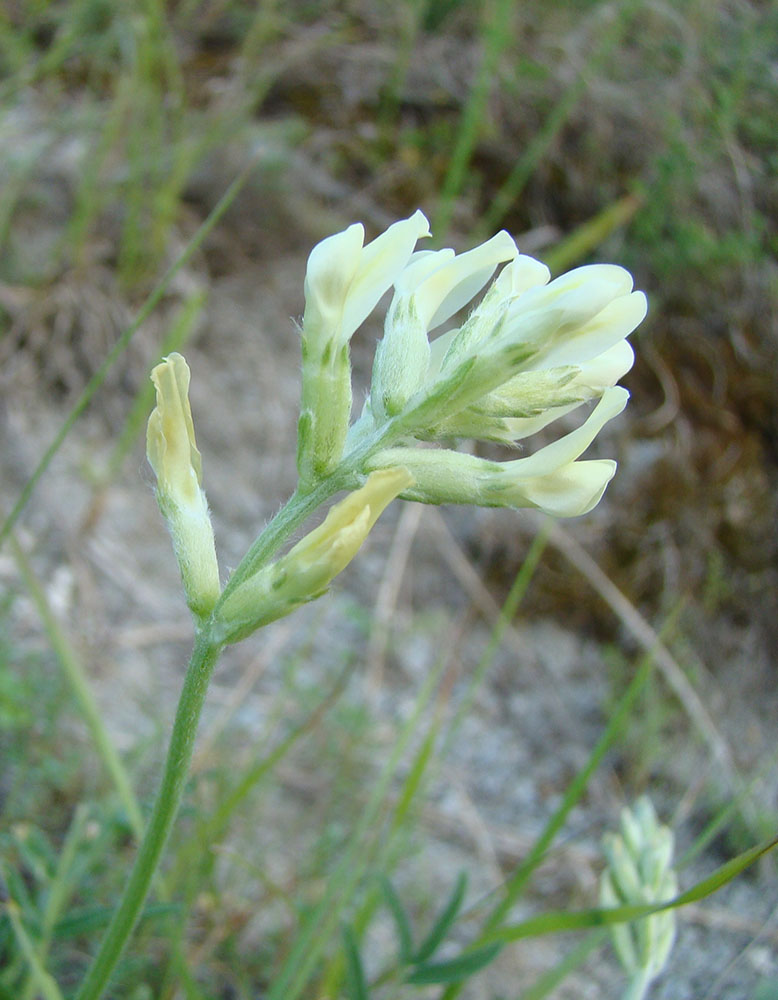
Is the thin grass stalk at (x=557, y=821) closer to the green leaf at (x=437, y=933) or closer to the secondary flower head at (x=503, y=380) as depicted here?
the green leaf at (x=437, y=933)

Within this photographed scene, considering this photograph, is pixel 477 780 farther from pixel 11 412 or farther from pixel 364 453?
pixel 364 453

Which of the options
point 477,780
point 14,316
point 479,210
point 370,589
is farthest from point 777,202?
point 14,316

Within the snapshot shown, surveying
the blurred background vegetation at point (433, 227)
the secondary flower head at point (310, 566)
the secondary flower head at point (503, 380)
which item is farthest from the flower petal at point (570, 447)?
the blurred background vegetation at point (433, 227)

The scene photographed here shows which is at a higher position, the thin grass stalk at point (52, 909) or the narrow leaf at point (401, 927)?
the thin grass stalk at point (52, 909)

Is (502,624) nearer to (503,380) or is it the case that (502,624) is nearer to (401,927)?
(401,927)

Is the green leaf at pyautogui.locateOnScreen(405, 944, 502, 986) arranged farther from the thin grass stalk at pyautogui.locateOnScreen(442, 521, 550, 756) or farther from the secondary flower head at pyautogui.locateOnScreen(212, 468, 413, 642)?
the secondary flower head at pyautogui.locateOnScreen(212, 468, 413, 642)

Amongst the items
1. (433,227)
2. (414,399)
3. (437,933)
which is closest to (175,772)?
(414,399)

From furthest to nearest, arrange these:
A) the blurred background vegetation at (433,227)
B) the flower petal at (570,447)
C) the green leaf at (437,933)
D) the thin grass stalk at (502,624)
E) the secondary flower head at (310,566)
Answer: the blurred background vegetation at (433,227), the thin grass stalk at (502,624), the green leaf at (437,933), the flower petal at (570,447), the secondary flower head at (310,566)
